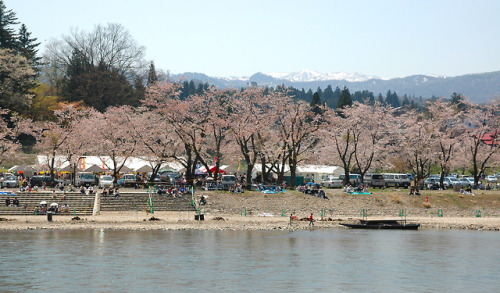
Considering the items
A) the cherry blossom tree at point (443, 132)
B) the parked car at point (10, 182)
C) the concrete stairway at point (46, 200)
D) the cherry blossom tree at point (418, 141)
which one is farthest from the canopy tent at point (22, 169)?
the cherry blossom tree at point (443, 132)

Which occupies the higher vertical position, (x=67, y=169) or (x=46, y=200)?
(x=67, y=169)

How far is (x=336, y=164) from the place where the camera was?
331 feet

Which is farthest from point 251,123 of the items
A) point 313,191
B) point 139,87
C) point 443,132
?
point 139,87

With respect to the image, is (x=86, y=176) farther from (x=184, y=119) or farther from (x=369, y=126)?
(x=369, y=126)

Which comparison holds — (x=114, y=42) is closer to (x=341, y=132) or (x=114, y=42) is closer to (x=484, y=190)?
(x=341, y=132)

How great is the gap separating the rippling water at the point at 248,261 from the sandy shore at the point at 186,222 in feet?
3.27

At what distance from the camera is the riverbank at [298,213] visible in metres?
53.8

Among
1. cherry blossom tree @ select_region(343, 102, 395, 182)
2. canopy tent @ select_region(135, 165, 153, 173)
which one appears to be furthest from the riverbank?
canopy tent @ select_region(135, 165, 153, 173)

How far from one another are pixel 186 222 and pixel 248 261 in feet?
50.4

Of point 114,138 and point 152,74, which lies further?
point 152,74

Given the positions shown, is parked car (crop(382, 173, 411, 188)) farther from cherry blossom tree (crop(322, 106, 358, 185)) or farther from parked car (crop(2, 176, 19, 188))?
parked car (crop(2, 176, 19, 188))

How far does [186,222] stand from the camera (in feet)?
182

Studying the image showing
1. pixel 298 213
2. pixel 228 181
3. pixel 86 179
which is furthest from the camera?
pixel 86 179

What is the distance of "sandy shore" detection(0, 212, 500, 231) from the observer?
2071 inches
